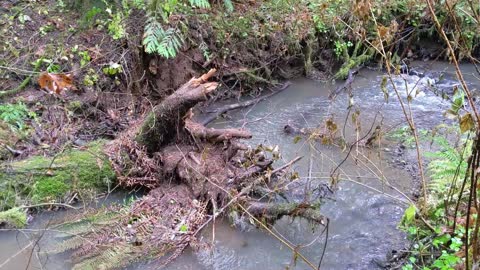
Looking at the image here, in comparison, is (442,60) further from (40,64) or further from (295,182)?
(40,64)

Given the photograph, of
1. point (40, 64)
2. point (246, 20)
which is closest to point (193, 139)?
point (40, 64)

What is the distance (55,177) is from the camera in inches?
173

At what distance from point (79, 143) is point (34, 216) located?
3.14ft

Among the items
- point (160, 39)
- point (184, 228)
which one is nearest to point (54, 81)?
point (184, 228)

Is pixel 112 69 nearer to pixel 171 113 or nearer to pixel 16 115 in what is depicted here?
pixel 16 115

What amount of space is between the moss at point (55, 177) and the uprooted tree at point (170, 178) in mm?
10

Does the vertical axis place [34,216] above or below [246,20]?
below

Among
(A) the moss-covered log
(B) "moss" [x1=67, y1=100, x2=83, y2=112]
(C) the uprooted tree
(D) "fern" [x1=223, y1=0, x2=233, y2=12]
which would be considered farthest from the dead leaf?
(D) "fern" [x1=223, y1=0, x2=233, y2=12]

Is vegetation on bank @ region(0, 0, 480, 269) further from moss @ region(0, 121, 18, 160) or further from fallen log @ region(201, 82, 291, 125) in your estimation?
fallen log @ region(201, 82, 291, 125)

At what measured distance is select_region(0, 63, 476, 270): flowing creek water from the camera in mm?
3875

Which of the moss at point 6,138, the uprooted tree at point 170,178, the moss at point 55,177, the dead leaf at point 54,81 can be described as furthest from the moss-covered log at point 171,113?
the dead leaf at point 54,81

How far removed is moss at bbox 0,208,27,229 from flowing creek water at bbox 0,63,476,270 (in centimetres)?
8

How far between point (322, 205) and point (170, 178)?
1547 mm

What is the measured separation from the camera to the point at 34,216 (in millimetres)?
4262
